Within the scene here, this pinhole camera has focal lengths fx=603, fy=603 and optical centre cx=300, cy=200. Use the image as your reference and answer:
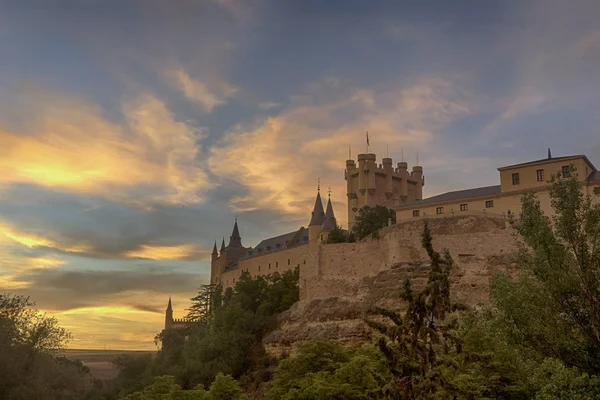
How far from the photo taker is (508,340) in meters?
25.9

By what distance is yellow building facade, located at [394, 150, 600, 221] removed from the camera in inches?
2051

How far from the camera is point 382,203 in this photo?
257 feet

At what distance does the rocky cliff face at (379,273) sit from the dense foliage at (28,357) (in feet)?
64.0

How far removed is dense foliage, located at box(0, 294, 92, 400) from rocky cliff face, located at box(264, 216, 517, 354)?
19509 millimetres

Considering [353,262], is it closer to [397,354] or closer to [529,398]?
[529,398]

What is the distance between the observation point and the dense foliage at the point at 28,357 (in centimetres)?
4222

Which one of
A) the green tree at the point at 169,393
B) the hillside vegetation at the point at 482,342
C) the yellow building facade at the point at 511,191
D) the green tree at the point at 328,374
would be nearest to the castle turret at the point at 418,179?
the yellow building facade at the point at 511,191

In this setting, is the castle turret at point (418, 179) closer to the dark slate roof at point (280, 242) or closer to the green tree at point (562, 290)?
the dark slate roof at point (280, 242)

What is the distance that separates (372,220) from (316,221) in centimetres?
1544

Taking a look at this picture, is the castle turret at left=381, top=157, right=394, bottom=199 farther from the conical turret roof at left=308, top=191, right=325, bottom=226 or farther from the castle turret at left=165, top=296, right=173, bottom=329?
the castle turret at left=165, top=296, right=173, bottom=329

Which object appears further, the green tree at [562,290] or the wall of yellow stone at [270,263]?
the wall of yellow stone at [270,263]

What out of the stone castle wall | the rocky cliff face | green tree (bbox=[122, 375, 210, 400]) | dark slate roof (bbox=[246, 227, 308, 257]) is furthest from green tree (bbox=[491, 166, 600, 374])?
dark slate roof (bbox=[246, 227, 308, 257])

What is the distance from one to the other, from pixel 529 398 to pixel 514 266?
2328 cm

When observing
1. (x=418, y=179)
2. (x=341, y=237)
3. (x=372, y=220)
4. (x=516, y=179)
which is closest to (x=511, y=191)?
(x=516, y=179)
